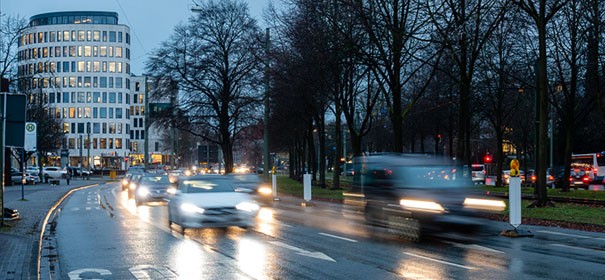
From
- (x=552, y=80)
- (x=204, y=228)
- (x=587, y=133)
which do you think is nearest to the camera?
(x=204, y=228)

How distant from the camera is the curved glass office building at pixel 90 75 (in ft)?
419

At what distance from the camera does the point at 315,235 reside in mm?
16547

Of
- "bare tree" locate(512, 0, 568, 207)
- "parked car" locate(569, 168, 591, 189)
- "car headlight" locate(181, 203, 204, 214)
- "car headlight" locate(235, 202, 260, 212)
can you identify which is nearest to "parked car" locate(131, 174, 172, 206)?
"car headlight" locate(181, 203, 204, 214)

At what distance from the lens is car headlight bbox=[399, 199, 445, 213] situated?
14.1 meters

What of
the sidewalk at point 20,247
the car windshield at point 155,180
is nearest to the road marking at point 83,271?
the sidewalk at point 20,247

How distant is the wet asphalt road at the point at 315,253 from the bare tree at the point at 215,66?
32465 millimetres

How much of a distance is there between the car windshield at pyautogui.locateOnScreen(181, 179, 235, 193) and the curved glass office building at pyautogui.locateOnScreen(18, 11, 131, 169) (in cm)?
11315

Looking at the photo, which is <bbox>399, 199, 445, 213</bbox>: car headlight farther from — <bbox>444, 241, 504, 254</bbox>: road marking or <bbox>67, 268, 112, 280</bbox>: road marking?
<bbox>67, 268, 112, 280</bbox>: road marking

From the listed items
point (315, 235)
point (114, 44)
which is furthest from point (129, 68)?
point (315, 235)

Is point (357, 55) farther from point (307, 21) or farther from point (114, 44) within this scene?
point (114, 44)

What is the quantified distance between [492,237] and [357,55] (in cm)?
1539

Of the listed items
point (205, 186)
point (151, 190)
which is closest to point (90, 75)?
point (151, 190)

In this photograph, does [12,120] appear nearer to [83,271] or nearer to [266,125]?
[83,271]

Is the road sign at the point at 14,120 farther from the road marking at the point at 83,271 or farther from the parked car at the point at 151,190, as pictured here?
the parked car at the point at 151,190
